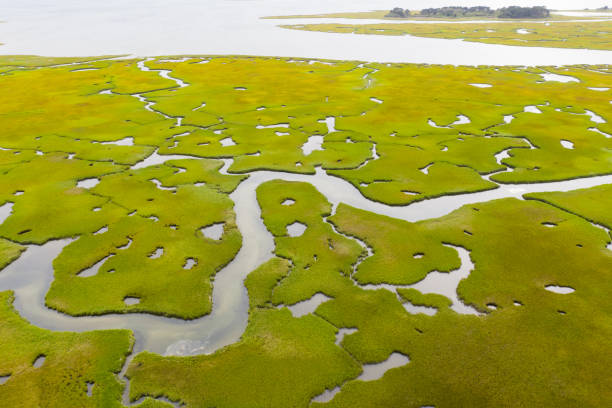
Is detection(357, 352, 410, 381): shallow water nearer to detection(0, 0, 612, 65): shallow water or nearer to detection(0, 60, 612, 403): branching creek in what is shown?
detection(0, 60, 612, 403): branching creek

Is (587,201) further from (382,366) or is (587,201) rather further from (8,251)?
(8,251)

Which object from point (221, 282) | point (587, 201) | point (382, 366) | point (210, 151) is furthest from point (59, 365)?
point (587, 201)

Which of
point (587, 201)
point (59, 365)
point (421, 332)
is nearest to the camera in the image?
point (59, 365)

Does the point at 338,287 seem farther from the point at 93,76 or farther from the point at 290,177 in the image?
the point at 93,76

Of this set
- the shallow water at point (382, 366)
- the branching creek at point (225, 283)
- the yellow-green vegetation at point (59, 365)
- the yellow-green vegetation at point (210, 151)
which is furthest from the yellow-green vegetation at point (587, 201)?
the yellow-green vegetation at point (59, 365)

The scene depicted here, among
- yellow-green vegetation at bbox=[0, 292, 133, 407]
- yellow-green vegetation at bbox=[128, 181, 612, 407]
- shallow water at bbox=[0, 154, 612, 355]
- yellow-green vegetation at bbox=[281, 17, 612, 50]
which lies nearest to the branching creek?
shallow water at bbox=[0, 154, 612, 355]

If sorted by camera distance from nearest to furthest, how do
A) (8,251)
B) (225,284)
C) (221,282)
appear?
(225,284)
(221,282)
(8,251)

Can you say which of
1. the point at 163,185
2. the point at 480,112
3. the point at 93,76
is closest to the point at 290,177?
the point at 163,185
